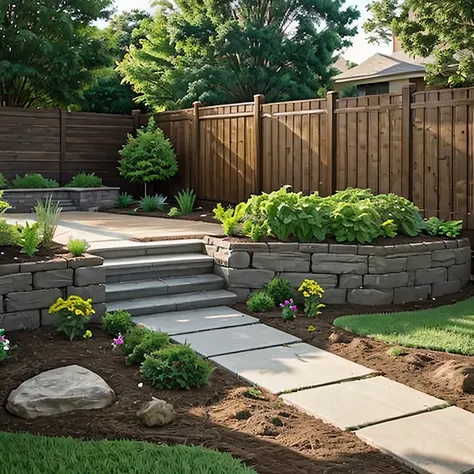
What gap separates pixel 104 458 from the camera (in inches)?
116

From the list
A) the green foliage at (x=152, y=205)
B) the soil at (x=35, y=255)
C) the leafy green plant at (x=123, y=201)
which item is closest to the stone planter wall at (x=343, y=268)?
the soil at (x=35, y=255)

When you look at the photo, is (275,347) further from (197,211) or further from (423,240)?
(197,211)

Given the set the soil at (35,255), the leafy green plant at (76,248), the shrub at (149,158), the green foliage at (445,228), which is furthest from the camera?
the shrub at (149,158)

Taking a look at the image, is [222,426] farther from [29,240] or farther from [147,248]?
[147,248]

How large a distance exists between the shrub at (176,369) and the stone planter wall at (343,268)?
90.0 inches

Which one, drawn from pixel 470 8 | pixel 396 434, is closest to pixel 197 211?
pixel 470 8

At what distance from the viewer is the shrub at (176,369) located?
407 centimetres

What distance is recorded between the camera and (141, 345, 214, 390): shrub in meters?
4.07

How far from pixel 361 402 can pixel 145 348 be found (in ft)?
4.75

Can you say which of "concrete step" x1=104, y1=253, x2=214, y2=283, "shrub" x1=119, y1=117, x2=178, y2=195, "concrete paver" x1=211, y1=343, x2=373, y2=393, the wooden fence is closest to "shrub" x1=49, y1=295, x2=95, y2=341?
"concrete paver" x1=211, y1=343, x2=373, y2=393

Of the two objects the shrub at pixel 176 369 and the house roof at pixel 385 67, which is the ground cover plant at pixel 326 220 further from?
the house roof at pixel 385 67

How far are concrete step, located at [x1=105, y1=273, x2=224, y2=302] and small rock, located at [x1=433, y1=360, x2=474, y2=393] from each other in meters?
2.70

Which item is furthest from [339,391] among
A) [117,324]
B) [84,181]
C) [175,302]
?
[84,181]

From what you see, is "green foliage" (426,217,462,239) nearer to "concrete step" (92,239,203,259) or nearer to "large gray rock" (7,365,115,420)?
"concrete step" (92,239,203,259)
